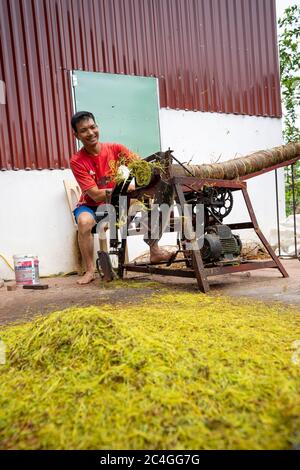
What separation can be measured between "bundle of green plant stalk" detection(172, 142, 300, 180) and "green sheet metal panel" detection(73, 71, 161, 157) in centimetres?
207

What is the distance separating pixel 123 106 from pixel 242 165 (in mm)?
2363

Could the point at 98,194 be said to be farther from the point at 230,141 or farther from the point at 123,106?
the point at 230,141

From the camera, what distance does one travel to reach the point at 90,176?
3.96 metres

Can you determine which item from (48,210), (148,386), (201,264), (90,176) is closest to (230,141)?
(90,176)

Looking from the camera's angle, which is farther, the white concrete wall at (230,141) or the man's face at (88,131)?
the white concrete wall at (230,141)

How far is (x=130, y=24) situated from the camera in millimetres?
5324

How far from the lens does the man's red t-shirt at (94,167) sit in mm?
3953

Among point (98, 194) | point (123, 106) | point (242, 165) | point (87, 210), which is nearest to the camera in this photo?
point (242, 165)

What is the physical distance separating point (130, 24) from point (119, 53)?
475 millimetres

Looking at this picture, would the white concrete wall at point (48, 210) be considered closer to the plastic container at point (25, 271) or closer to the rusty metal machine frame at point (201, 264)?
the plastic container at point (25, 271)

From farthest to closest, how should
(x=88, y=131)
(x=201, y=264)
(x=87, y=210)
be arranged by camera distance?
(x=87, y=210)
(x=88, y=131)
(x=201, y=264)

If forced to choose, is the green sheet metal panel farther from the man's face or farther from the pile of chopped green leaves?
the pile of chopped green leaves

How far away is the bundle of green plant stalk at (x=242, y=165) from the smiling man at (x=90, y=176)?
846 millimetres

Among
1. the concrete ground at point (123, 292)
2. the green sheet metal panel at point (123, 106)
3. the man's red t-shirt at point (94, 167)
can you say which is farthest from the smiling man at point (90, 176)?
the green sheet metal panel at point (123, 106)
